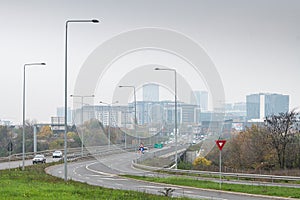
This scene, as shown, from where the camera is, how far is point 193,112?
3169 inches

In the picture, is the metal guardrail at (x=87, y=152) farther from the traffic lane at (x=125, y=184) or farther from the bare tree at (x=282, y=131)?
the traffic lane at (x=125, y=184)

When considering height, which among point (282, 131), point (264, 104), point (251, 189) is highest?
point (264, 104)

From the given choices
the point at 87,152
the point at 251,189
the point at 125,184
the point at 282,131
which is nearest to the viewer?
the point at 251,189

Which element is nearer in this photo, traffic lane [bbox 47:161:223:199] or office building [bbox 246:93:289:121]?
traffic lane [bbox 47:161:223:199]

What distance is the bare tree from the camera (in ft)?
173

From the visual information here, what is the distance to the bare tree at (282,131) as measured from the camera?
5281 centimetres

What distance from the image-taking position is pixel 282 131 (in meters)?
53.3

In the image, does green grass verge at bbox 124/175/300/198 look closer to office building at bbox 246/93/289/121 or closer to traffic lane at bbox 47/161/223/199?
traffic lane at bbox 47/161/223/199

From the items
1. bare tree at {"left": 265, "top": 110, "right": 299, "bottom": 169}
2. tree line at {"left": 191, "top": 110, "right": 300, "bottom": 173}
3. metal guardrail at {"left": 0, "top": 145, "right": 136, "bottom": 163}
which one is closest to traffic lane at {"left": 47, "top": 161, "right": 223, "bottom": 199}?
tree line at {"left": 191, "top": 110, "right": 300, "bottom": 173}

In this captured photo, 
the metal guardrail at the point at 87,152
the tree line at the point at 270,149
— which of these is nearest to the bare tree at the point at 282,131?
the tree line at the point at 270,149

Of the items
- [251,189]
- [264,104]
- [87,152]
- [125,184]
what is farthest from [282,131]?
[264,104]

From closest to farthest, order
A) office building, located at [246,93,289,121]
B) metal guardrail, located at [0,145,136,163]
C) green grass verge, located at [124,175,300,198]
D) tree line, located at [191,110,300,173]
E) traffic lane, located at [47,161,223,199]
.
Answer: green grass verge, located at [124,175,300,198], traffic lane, located at [47,161,223,199], tree line, located at [191,110,300,173], metal guardrail, located at [0,145,136,163], office building, located at [246,93,289,121]

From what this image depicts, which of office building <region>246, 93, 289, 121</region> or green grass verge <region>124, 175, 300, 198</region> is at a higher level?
office building <region>246, 93, 289, 121</region>

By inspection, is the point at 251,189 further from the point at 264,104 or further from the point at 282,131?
the point at 264,104
